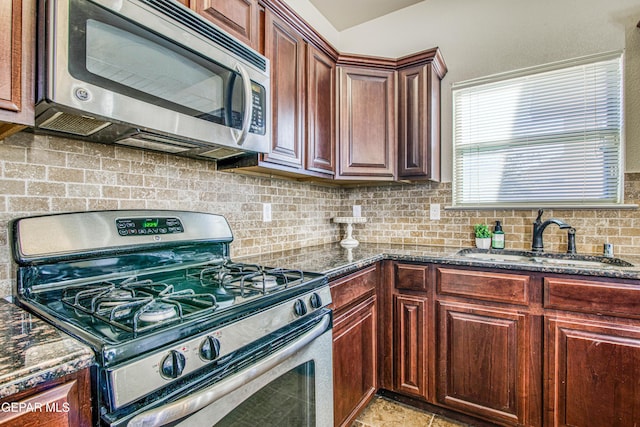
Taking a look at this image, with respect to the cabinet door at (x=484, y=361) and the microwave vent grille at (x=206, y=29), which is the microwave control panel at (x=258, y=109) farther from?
the cabinet door at (x=484, y=361)

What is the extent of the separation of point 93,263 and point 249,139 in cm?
75

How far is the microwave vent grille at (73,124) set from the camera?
1.02 m

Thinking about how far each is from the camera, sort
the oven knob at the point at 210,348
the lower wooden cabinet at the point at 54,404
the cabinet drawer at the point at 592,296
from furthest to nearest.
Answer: the cabinet drawer at the point at 592,296 < the oven knob at the point at 210,348 < the lower wooden cabinet at the point at 54,404

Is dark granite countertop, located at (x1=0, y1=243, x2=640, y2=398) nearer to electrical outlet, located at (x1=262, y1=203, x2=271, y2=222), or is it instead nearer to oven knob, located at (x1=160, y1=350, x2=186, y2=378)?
oven knob, located at (x1=160, y1=350, x2=186, y2=378)

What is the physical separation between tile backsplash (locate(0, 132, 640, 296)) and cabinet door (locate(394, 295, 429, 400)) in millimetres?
719

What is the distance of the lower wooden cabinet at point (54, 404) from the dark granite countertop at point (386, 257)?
3.06 ft

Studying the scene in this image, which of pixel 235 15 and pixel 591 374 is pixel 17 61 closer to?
pixel 235 15

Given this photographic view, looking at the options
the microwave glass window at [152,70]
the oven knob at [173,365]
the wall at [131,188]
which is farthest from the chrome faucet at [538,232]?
the oven knob at [173,365]

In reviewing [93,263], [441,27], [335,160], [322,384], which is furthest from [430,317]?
[441,27]

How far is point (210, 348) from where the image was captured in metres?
0.85

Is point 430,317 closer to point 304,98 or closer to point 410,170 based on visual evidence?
point 410,170

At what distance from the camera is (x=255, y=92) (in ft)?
4.85

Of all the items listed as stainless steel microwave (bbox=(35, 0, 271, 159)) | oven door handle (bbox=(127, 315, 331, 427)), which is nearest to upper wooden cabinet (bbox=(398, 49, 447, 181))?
stainless steel microwave (bbox=(35, 0, 271, 159))

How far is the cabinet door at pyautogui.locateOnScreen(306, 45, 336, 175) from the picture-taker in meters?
2.00
